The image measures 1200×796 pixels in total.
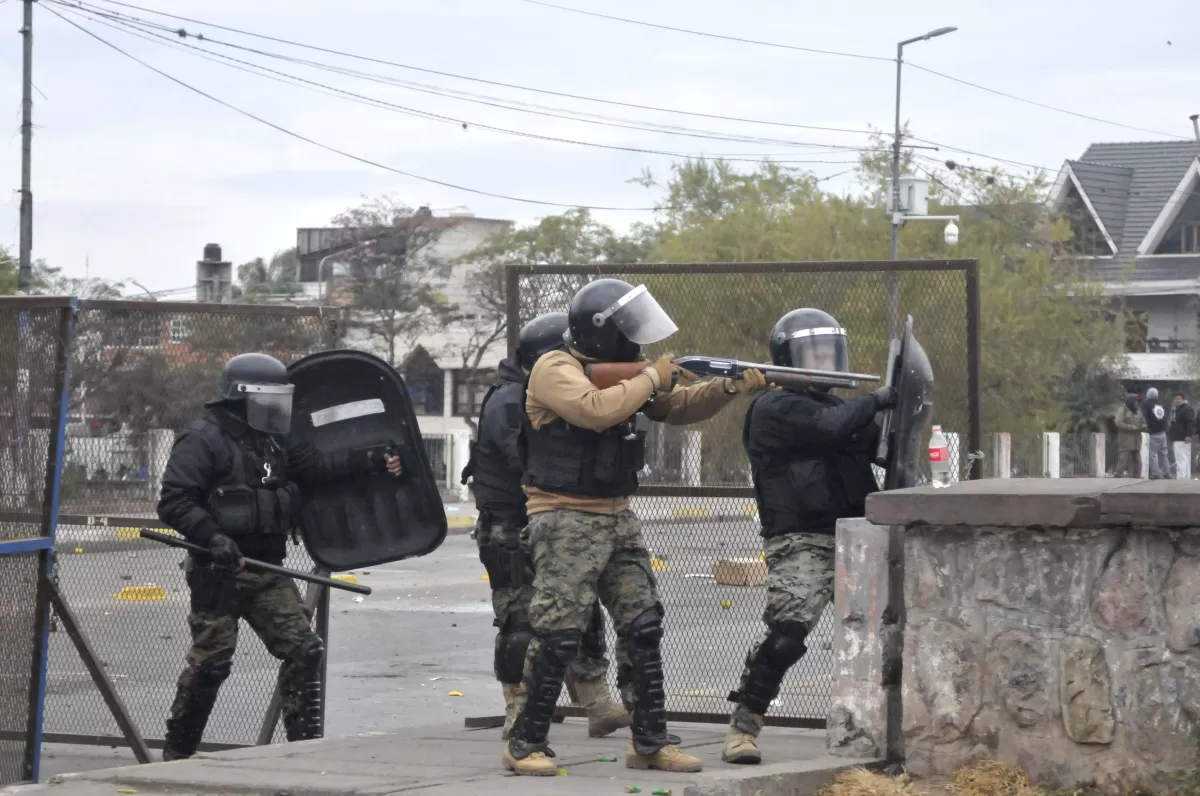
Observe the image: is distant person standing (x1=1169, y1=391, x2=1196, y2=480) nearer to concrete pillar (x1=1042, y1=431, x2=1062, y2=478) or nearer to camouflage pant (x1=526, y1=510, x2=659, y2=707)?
concrete pillar (x1=1042, y1=431, x2=1062, y2=478)

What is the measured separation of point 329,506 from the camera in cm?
805

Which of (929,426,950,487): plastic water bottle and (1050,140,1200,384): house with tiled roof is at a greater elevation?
(1050,140,1200,384): house with tiled roof

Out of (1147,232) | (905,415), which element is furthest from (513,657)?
(1147,232)

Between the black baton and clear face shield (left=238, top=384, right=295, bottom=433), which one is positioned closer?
the black baton

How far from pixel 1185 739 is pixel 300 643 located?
3.72 meters

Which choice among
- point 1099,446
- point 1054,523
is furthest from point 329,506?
point 1099,446

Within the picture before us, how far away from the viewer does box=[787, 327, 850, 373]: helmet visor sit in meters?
6.59

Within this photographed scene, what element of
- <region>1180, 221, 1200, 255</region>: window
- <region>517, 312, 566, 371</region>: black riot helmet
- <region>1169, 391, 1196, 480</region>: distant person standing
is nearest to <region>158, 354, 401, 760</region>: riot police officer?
<region>517, 312, 566, 371</region>: black riot helmet

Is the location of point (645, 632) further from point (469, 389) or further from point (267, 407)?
point (469, 389)

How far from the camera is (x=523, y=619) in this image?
7176 millimetres

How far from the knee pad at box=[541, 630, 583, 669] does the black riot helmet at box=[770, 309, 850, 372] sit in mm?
1379

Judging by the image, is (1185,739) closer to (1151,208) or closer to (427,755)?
(427,755)

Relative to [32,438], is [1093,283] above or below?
above

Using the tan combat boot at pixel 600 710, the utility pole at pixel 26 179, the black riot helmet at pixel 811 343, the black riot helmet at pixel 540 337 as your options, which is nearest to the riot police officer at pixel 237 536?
the black riot helmet at pixel 540 337
